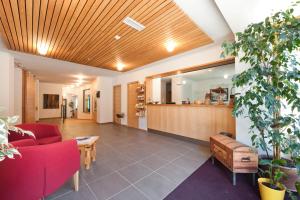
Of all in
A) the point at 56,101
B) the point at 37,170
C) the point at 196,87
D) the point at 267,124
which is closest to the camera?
the point at 37,170

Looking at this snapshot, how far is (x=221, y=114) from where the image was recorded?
10.9ft

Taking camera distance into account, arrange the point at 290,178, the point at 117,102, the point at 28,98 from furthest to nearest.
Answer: the point at 117,102 → the point at 28,98 → the point at 290,178

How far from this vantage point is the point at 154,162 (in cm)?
262

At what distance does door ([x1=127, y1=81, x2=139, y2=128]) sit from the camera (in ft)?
20.3

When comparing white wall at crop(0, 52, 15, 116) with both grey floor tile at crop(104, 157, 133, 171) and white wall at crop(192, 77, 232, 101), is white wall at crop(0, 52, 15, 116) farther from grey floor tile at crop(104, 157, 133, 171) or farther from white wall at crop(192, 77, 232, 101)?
white wall at crop(192, 77, 232, 101)

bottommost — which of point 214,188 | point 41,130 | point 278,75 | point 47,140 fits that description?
point 214,188

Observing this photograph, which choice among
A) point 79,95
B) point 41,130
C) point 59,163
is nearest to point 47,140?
point 41,130

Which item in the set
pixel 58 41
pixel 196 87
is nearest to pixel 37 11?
pixel 58 41

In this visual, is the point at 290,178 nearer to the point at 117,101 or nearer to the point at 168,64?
the point at 168,64

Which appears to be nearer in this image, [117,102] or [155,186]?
[155,186]

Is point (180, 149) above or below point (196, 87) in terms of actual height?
below

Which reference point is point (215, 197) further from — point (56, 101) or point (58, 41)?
point (56, 101)

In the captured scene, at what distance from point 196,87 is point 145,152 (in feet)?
19.8

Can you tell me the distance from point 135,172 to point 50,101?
10736mm
